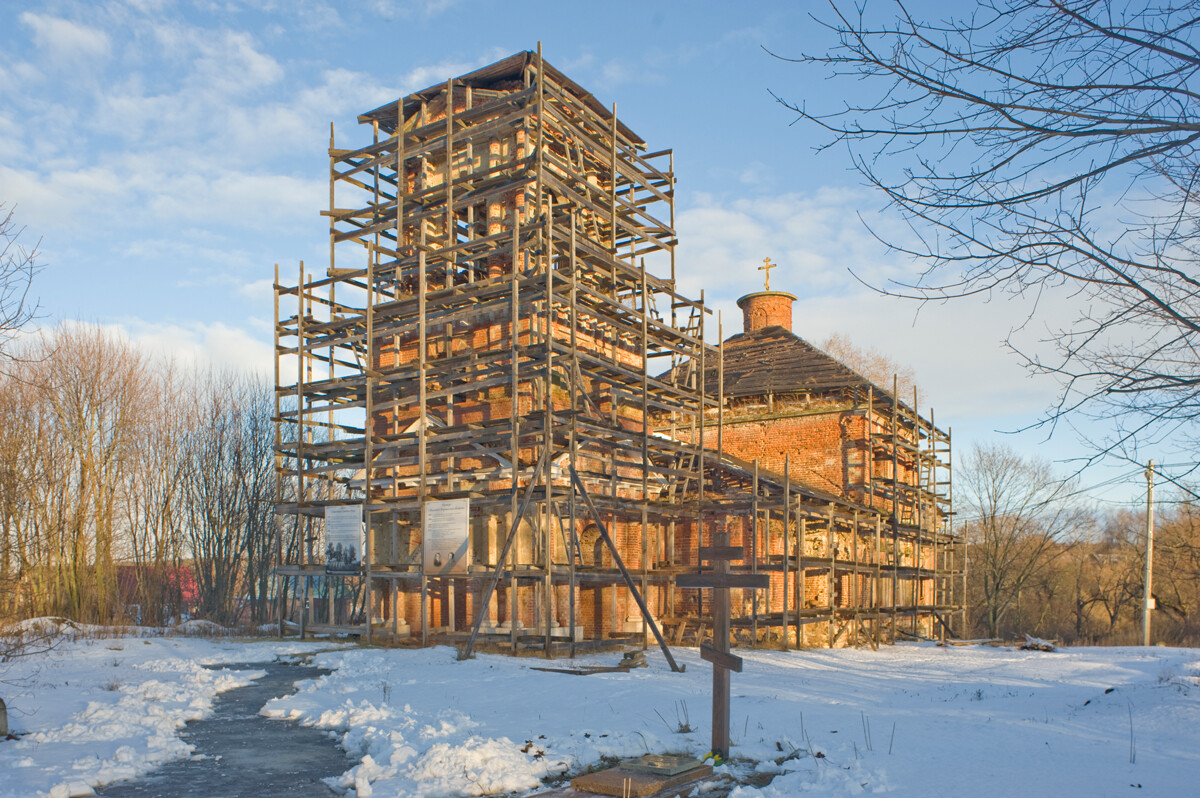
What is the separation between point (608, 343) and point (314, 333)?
26.7ft

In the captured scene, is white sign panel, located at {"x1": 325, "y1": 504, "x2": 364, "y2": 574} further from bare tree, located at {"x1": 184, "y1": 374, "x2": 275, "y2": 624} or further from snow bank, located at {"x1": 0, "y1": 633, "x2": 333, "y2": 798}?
bare tree, located at {"x1": 184, "y1": 374, "x2": 275, "y2": 624}

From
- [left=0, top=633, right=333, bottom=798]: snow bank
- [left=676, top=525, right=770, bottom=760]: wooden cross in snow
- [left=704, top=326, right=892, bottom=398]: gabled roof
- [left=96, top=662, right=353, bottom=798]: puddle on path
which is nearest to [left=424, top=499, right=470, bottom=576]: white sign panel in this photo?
[left=0, top=633, right=333, bottom=798]: snow bank

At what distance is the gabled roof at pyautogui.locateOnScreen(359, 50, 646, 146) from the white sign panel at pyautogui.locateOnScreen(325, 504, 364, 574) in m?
10.7

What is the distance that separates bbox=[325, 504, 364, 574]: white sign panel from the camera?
21.4 metres

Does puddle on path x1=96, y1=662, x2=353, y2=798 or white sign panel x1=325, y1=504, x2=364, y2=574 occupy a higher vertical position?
white sign panel x1=325, y1=504, x2=364, y2=574

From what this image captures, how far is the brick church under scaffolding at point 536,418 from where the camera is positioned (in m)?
19.6

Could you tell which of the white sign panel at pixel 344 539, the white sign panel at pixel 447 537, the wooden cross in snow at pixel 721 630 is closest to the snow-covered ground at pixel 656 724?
the wooden cross in snow at pixel 721 630

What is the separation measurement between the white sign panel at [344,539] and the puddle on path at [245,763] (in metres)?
9.61

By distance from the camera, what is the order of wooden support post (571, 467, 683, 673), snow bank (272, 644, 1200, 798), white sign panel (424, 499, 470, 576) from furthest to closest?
1. white sign panel (424, 499, 470, 576)
2. wooden support post (571, 467, 683, 673)
3. snow bank (272, 644, 1200, 798)

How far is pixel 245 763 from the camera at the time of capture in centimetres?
837

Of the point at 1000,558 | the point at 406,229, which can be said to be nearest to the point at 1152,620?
the point at 1000,558

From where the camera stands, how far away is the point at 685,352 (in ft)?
78.6

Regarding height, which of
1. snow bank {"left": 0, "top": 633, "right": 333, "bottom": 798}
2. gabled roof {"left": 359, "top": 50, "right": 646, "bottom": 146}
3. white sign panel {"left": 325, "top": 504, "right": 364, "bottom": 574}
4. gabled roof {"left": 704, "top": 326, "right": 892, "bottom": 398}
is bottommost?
snow bank {"left": 0, "top": 633, "right": 333, "bottom": 798}

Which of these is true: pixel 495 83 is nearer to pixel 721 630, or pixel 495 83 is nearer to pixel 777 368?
pixel 777 368
